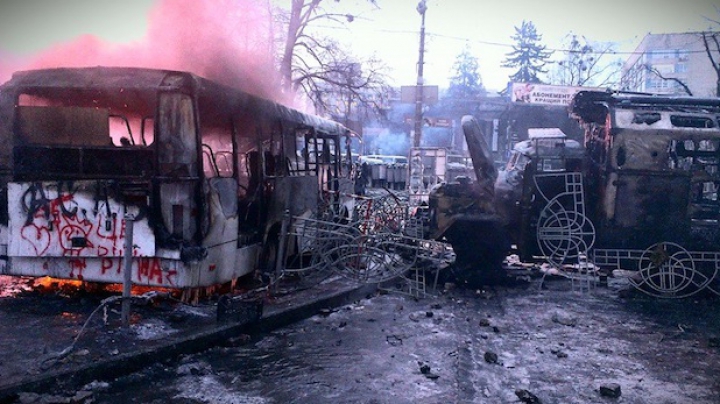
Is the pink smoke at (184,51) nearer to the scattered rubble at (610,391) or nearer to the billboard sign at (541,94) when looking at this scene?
the scattered rubble at (610,391)

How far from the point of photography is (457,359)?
18.8 feet

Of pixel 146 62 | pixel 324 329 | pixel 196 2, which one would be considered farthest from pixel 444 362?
pixel 196 2

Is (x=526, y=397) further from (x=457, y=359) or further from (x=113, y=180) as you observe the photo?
(x=113, y=180)

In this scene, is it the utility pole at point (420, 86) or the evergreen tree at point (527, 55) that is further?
the evergreen tree at point (527, 55)

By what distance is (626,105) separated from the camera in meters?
9.41

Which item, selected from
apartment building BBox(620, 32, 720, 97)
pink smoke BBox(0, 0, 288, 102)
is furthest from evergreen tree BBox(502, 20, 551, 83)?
pink smoke BBox(0, 0, 288, 102)

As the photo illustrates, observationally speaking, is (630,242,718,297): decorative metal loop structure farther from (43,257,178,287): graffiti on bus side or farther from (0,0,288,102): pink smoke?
(0,0,288,102): pink smoke

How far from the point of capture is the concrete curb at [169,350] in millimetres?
4324

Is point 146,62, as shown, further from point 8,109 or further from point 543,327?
point 543,327

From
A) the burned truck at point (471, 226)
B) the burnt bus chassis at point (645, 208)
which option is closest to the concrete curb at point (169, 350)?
the burned truck at point (471, 226)

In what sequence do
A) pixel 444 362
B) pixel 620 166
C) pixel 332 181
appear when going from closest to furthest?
pixel 444 362
pixel 620 166
pixel 332 181

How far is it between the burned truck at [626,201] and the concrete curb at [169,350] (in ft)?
9.88

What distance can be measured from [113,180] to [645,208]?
8094mm

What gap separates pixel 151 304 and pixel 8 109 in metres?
2.98
